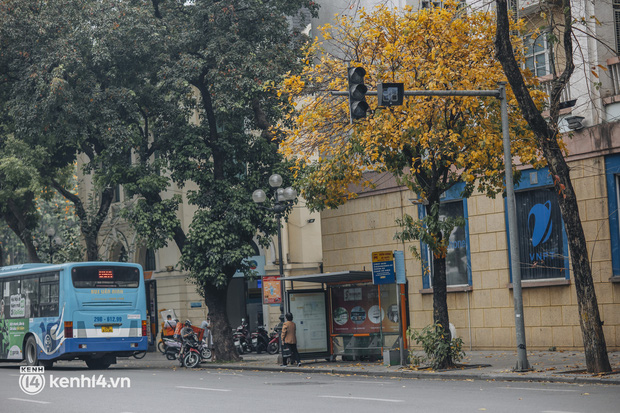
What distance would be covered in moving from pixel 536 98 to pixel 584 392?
7571mm

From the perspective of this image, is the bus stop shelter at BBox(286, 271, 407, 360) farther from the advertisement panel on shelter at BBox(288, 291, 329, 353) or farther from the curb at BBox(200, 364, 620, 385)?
the curb at BBox(200, 364, 620, 385)

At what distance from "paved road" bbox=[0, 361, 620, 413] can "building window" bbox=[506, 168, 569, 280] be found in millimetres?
6977

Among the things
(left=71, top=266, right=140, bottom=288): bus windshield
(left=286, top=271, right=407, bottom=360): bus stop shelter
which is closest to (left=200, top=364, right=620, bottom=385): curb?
(left=286, top=271, right=407, bottom=360): bus stop shelter

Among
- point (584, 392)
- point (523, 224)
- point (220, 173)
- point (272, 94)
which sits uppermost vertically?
point (272, 94)

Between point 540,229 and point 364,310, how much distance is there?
5302 millimetres

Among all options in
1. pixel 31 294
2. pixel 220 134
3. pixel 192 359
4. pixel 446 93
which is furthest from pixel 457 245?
pixel 31 294

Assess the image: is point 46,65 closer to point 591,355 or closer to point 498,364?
point 498,364

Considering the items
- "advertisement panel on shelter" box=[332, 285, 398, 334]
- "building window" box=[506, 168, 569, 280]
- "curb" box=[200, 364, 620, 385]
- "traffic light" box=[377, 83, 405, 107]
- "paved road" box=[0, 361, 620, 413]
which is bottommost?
"curb" box=[200, 364, 620, 385]

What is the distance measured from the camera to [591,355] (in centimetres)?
1631

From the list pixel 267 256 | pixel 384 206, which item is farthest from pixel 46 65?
pixel 267 256

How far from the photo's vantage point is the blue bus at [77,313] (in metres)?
24.9

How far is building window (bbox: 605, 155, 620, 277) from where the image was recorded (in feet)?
71.5

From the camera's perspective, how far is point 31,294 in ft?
87.4

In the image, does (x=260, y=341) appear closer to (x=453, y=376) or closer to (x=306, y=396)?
(x=453, y=376)
